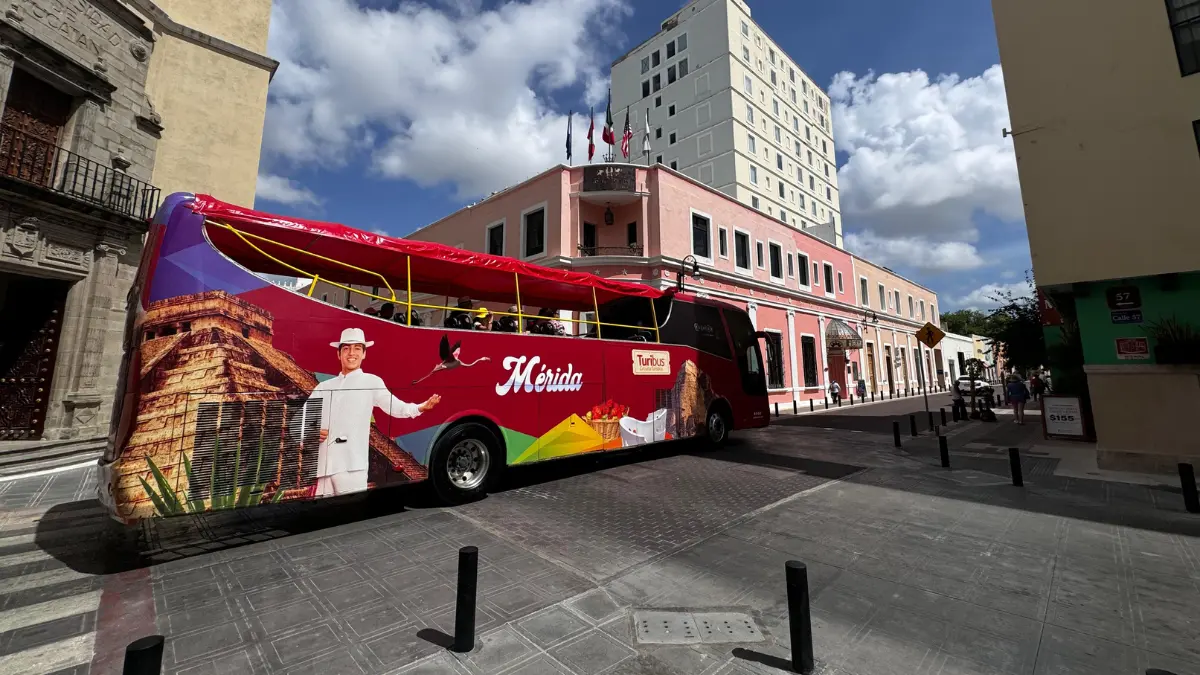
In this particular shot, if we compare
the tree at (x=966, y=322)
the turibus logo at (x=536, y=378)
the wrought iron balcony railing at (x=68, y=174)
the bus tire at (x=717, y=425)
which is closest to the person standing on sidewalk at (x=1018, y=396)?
the bus tire at (x=717, y=425)

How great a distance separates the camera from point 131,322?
498cm

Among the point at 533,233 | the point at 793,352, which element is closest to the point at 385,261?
the point at 533,233

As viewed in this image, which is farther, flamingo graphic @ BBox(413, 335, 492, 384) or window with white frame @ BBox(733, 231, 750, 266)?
window with white frame @ BBox(733, 231, 750, 266)

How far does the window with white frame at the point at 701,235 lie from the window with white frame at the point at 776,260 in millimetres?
5759

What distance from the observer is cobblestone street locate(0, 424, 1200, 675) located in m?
3.09

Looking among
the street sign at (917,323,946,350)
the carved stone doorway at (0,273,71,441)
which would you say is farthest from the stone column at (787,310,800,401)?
the carved stone doorway at (0,273,71,441)

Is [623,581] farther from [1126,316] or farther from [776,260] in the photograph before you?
[776,260]

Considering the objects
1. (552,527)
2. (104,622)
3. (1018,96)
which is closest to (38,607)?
(104,622)

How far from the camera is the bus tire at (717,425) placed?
11.4 metres

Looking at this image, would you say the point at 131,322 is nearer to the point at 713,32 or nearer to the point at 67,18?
the point at 67,18

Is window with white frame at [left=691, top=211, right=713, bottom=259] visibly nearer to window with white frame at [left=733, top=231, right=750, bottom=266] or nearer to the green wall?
window with white frame at [left=733, top=231, right=750, bottom=266]

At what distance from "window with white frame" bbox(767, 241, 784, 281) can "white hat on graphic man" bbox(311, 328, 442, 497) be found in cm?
2443

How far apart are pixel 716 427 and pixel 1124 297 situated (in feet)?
27.2

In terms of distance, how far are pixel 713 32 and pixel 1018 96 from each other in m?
37.8
